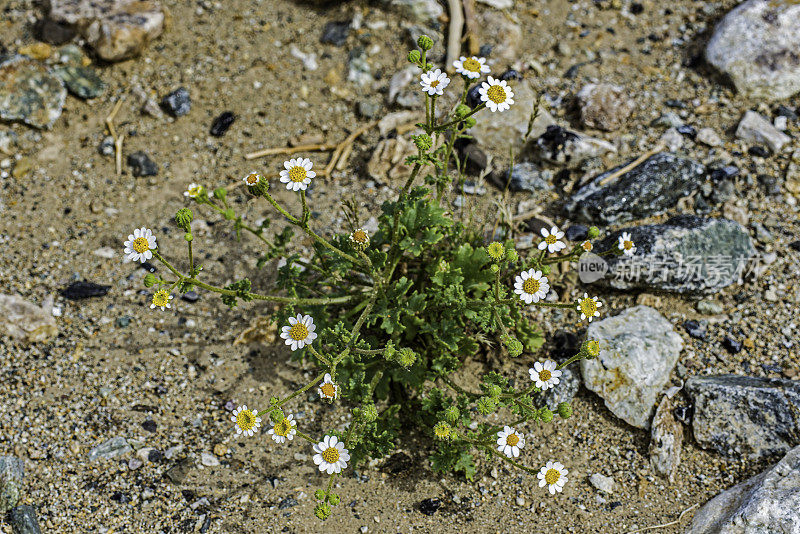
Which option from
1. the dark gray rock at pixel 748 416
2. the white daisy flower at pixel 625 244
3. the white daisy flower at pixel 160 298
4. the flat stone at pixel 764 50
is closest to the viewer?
the white daisy flower at pixel 160 298

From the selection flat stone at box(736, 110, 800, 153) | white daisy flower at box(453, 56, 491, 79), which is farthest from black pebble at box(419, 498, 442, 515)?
flat stone at box(736, 110, 800, 153)

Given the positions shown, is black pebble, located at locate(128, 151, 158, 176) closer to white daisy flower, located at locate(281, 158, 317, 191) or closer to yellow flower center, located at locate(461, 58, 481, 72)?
white daisy flower, located at locate(281, 158, 317, 191)

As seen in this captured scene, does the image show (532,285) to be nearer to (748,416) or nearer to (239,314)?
(748,416)

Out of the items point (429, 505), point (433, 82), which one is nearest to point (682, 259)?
point (433, 82)

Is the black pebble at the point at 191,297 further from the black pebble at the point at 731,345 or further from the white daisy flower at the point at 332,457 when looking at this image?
the black pebble at the point at 731,345

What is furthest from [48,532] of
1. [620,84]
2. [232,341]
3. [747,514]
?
[620,84]

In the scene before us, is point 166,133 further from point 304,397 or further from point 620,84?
point 620,84

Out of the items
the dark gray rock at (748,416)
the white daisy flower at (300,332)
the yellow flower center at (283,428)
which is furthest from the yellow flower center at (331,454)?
the dark gray rock at (748,416)
